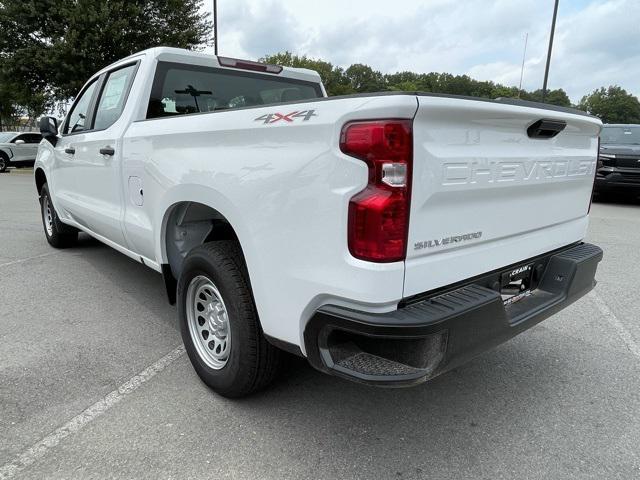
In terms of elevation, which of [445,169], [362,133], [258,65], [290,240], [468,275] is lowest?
[468,275]

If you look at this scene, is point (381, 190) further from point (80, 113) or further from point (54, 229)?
point (54, 229)

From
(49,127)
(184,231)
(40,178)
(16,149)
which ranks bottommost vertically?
(16,149)

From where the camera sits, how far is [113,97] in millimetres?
3994

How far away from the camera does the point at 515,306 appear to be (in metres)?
2.47

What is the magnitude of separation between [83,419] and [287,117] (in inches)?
72.8

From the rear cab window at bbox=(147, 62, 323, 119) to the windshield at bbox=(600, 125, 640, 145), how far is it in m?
9.77

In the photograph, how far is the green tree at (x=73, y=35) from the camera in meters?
15.9

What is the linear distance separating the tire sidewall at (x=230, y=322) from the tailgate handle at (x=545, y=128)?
1.57m

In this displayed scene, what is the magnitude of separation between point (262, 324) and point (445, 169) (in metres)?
1.06

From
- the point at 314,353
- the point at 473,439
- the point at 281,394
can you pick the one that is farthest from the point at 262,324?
the point at 473,439

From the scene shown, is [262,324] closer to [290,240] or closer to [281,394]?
[290,240]

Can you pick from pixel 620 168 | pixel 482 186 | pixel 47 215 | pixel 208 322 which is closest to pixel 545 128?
pixel 482 186

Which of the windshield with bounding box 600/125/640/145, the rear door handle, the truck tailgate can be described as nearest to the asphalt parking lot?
the truck tailgate

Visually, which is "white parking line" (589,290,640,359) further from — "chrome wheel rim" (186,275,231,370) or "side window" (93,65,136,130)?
"side window" (93,65,136,130)
